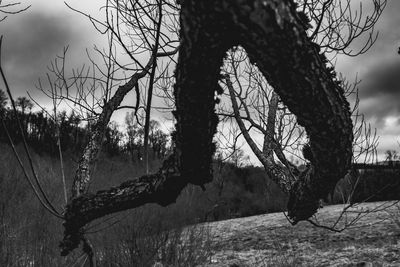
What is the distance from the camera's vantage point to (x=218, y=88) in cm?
144

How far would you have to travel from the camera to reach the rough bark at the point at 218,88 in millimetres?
1062

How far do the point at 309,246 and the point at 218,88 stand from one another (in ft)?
23.7

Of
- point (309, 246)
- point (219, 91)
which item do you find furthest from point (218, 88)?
point (309, 246)

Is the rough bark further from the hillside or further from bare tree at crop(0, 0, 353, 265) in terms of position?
the hillside

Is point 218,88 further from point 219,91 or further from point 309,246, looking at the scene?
point 309,246

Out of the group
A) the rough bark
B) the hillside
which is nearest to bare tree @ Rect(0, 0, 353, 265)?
the rough bark

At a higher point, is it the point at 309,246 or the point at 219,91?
the point at 219,91

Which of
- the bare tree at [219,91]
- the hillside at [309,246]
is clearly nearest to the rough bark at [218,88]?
the bare tree at [219,91]

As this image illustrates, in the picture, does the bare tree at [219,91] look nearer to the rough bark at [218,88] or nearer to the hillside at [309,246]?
the rough bark at [218,88]

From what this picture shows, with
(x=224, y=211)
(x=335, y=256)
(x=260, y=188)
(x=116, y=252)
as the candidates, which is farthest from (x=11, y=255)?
(x=260, y=188)

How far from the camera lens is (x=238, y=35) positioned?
1.09 metres

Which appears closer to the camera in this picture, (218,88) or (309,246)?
(218,88)

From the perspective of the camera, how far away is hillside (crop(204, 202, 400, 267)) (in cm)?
653

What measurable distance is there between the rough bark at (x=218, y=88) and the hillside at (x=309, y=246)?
4015 mm
